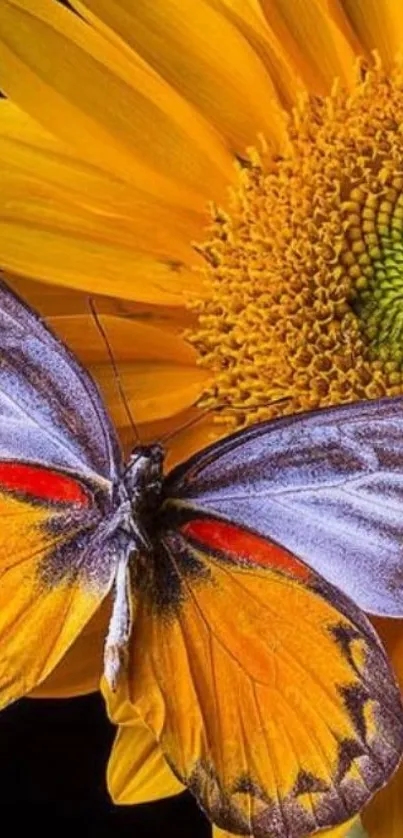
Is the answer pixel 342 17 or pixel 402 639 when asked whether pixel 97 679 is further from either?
pixel 342 17

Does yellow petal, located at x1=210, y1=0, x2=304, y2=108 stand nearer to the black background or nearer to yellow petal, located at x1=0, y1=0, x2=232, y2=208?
yellow petal, located at x1=0, y1=0, x2=232, y2=208

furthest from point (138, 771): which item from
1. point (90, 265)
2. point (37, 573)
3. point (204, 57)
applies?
point (204, 57)

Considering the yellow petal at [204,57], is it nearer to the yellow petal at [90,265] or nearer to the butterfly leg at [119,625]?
the yellow petal at [90,265]

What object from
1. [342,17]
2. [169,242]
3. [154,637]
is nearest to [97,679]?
[154,637]

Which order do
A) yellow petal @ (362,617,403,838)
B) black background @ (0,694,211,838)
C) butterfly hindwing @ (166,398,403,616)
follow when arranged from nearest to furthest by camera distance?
butterfly hindwing @ (166,398,403,616)
yellow petal @ (362,617,403,838)
black background @ (0,694,211,838)

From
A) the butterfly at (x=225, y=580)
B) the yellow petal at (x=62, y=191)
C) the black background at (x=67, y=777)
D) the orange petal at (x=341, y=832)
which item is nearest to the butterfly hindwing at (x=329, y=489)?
the butterfly at (x=225, y=580)

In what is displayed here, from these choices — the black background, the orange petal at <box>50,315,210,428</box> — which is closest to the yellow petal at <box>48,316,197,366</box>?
the orange petal at <box>50,315,210,428</box>
